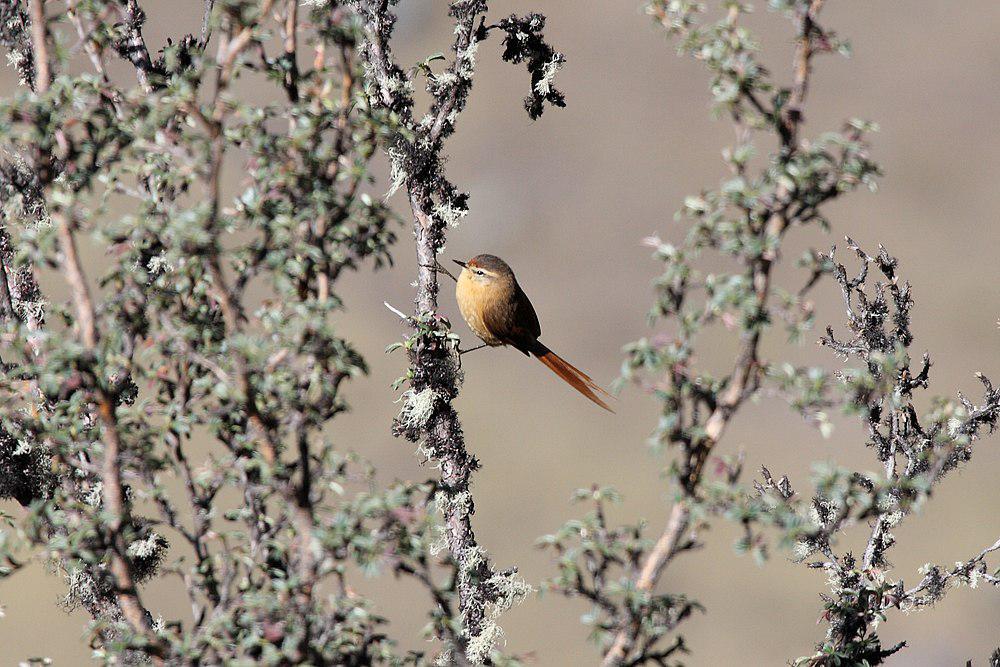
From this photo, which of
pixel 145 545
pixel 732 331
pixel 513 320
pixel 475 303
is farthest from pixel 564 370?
pixel 732 331

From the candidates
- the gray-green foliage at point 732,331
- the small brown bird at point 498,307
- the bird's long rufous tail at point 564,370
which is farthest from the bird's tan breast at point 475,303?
the gray-green foliage at point 732,331

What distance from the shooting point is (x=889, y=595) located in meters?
3.67

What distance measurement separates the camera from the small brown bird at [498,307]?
511 cm

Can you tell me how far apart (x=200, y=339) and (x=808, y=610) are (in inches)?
399

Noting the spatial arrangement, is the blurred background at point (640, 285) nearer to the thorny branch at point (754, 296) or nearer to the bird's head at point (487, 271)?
the bird's head at point (487, 271)

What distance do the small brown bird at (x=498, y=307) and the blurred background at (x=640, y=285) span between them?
440 cm

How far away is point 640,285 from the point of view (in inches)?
622

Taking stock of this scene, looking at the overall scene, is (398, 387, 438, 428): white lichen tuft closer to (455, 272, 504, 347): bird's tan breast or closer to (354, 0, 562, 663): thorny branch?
(354, 0, 562, 663): thorny branch

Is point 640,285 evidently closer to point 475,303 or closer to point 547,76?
point 475,303

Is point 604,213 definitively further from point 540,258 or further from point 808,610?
point 808,610

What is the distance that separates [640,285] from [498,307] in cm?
1090

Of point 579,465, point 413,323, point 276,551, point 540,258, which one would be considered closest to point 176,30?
point 540,258

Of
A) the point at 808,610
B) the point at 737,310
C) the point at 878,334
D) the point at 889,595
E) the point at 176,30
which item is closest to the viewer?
the point at 737,310

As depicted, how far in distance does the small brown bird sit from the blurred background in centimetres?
440
